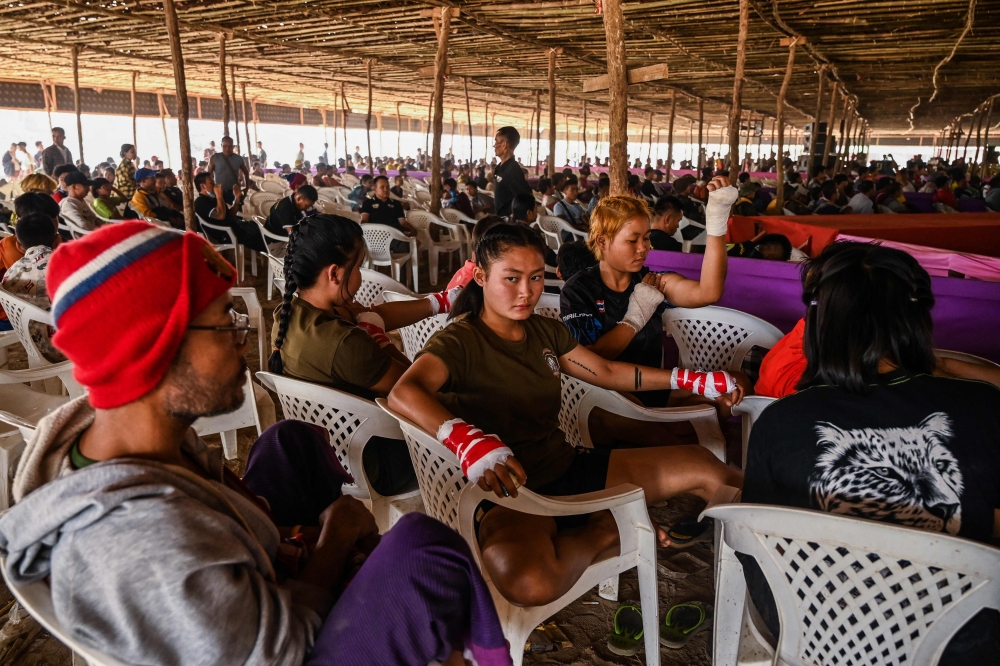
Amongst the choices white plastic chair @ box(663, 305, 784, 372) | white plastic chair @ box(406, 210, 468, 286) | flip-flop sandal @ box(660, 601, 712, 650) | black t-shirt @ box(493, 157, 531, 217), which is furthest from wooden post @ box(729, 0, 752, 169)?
flip-flop sandal @ box(660, 601, 712, 650)

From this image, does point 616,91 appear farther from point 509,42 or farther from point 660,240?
point 509,42

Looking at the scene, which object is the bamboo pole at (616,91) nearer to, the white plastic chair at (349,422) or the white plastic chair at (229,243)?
the white plastic chair at (349,422)

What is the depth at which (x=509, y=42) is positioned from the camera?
9.41 meters

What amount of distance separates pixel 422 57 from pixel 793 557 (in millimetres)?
11804

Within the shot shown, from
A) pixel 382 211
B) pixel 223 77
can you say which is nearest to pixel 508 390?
pixel 382 211

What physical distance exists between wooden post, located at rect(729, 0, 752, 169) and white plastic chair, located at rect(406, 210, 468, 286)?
3645 mm

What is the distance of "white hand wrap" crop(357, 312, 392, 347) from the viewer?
8.16 ft

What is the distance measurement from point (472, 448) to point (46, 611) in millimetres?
858

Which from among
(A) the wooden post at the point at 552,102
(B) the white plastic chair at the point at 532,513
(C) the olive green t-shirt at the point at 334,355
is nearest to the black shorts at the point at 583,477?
(B) the white plastic chair at the point at 532,513

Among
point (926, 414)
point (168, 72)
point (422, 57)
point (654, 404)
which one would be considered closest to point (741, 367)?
point (654, 404)

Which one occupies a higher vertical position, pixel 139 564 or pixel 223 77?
pixel 223 77

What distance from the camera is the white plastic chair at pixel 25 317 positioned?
3023mm

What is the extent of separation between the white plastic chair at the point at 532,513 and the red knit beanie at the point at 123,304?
29.8 inches

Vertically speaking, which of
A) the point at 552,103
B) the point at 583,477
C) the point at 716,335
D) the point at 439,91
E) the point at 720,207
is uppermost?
the point at 552,103
